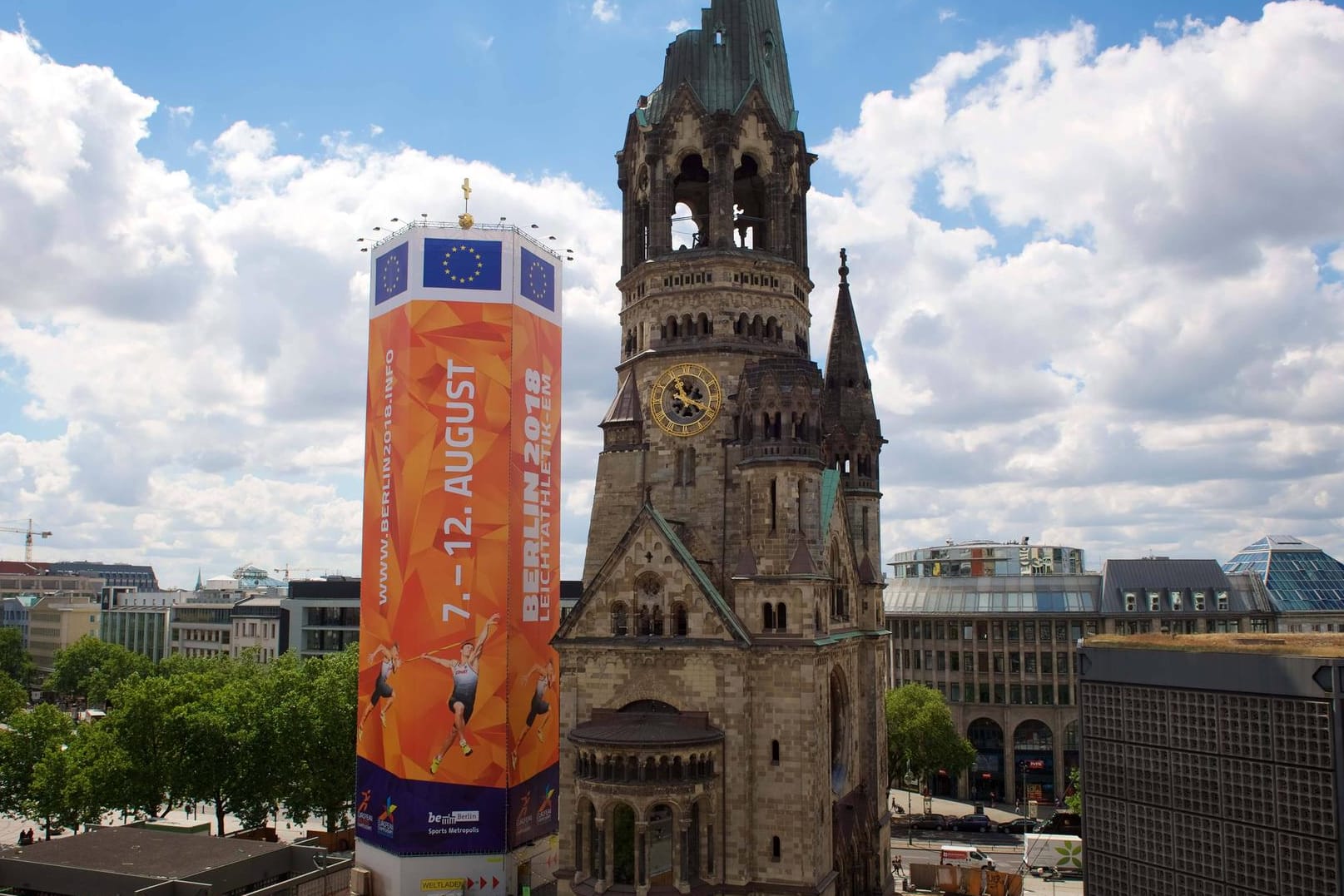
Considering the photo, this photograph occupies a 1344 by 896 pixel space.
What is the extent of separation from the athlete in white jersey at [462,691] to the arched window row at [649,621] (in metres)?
8.77

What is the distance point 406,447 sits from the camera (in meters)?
56.1

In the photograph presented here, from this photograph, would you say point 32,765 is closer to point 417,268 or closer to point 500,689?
point 500,689

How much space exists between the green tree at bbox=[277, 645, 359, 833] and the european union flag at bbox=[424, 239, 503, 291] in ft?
88.7

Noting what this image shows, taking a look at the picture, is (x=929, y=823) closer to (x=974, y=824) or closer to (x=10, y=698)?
(x=974, y=824)

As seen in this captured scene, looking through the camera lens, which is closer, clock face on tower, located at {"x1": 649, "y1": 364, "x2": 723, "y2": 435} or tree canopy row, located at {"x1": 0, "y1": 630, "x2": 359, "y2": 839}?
clock face on tower, located at {"x1": 649, "y1": 364, "x2": 723, "y2": 435}

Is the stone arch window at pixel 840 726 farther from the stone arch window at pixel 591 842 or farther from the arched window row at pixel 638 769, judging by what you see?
the stone arch window at pixel 591 842

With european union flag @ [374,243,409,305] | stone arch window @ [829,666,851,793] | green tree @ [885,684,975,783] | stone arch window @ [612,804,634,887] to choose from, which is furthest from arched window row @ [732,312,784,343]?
green tree @ [885,684,975,783]

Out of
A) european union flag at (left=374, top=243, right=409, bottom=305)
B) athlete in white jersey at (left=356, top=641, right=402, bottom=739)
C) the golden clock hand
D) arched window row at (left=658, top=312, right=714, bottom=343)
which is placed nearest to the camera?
athlete in white jersey at (left=356, top=641, right=402, bottom=739)

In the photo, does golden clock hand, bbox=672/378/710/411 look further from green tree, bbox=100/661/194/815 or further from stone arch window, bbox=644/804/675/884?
green tree, bbox=100/661/194/815

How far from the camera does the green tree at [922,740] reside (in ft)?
304

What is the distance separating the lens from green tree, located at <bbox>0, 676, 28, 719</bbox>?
101625mm

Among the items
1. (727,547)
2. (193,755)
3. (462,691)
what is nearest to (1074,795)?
(727,547)

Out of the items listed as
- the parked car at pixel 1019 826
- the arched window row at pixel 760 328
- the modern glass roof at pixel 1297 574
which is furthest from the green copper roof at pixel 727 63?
the modern glass roof at pixel 1297 574

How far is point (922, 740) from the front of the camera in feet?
305
